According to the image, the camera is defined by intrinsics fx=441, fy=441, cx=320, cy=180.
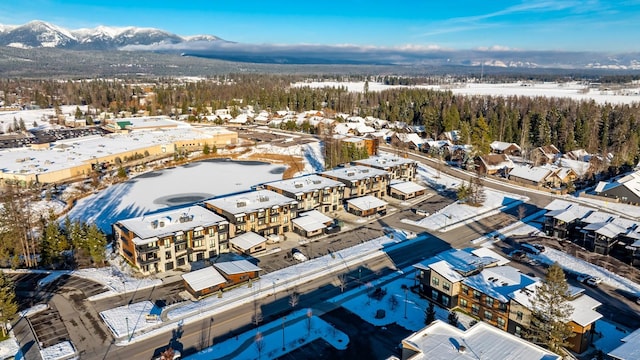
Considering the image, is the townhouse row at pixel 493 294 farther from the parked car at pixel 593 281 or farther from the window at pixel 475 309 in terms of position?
the parked car at pixel 593 281

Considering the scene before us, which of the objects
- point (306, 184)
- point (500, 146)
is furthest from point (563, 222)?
→ point (500, 146)

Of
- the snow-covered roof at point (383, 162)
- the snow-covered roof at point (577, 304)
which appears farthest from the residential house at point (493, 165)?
the snow-covered roof at point (577, 304)

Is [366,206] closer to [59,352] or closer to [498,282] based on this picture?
[498,282]

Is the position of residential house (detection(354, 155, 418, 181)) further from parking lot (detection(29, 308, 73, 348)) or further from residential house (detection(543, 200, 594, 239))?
parking lot (detection(29, 308, 73, 348))

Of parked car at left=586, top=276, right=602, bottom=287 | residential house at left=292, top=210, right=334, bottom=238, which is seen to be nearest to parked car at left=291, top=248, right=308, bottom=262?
residential house at left=292, top=210, right=334, bottom=238

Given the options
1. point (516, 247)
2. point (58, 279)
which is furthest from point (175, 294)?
point (516, 247)

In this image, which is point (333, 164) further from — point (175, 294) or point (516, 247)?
point (175, 294)
